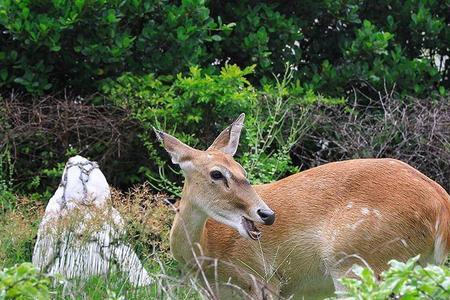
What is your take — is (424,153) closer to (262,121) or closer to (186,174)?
(262,121)

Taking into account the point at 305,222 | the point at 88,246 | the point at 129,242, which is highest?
the point at 305,222

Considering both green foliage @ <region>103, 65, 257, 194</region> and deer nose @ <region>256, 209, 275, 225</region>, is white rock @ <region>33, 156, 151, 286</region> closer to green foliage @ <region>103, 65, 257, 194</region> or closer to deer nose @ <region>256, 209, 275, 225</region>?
deer nose @ <region>256, 209, 275, 225</region>

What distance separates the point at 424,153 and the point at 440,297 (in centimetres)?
614

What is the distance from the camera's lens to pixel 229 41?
10812 millimetres

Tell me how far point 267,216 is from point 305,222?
0.54 metres

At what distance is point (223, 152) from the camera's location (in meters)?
7.25

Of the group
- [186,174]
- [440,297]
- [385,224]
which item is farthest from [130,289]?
[440,297]

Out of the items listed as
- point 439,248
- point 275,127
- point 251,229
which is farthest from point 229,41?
point 439,248

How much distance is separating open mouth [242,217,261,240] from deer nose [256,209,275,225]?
0.35 feet

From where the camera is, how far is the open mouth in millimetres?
6668

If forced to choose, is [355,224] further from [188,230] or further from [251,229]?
[188,230]

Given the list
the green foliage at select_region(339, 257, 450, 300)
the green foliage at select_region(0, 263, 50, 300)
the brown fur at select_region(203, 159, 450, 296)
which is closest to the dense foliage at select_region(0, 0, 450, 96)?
the brown fur at select_region(203, 159, 450, 296)

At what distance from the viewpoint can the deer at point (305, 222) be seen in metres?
6.80

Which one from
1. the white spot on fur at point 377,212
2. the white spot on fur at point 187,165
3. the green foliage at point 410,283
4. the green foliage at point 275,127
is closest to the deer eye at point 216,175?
the white spot on fur at point 187,165
